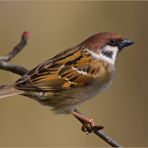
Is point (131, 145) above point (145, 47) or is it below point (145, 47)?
below

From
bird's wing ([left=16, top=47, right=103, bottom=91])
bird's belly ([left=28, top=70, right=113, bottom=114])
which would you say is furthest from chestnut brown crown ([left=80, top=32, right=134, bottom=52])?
bird's belly ([left=28, top=70, right=113, bottom=114])

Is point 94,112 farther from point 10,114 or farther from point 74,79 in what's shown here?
point 74,79

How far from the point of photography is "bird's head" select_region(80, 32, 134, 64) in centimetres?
570

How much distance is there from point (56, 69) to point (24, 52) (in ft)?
11.8

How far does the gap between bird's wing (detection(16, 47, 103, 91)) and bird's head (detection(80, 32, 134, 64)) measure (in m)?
0.07

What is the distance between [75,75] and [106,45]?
1.30 feet

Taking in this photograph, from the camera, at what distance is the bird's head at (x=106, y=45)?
18.7 feet

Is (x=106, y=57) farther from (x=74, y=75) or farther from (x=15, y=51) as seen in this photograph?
(x=15, y=51)

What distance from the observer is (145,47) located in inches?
370

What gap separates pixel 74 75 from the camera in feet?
18.7

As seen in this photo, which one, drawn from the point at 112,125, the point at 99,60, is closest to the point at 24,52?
the point at 112,125

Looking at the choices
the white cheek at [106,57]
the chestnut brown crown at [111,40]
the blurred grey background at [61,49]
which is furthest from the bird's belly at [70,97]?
the blurred grey background at [61,49]

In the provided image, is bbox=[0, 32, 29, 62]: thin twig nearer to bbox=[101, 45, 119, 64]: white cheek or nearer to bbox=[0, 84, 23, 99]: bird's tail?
bbox=[0, 84, 23, 99]: bird's tail

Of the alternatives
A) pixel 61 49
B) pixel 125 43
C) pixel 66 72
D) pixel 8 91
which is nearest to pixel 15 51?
pixel 8 91
